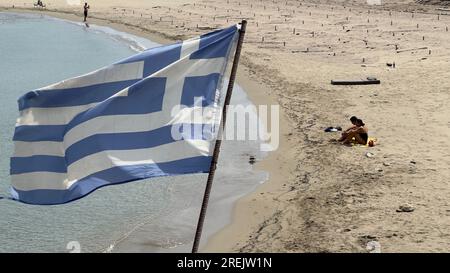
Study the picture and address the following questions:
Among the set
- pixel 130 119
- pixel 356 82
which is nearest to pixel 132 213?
pixel 130 119

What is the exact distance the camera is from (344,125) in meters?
21.6

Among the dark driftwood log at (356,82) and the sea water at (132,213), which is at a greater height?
the dark driftwood log at (356,82)

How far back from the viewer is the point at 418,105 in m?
23.6

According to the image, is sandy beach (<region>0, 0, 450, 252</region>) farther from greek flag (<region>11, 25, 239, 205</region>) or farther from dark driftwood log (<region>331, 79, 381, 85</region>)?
greek flag (<region>11, 25, 239, 205</region>)

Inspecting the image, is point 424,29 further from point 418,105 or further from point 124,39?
point 124,39

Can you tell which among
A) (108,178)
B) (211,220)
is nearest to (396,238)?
(211,220)

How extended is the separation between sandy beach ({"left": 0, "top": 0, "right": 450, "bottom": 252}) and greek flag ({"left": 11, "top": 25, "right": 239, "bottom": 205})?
5.93m

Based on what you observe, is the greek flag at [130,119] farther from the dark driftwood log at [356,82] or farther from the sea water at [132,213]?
the dark driftwood log at [356,82]

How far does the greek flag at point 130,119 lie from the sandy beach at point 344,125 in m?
5.93

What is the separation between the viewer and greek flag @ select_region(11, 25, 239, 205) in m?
7.43

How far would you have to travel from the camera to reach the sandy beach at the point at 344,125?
1335cm

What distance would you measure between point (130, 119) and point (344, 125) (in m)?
15.1

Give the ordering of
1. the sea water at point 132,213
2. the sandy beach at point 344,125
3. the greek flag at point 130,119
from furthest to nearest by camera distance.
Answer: the sea water at point 132,213, the sandy beach at point 344,125, the greek flag at point 130,119

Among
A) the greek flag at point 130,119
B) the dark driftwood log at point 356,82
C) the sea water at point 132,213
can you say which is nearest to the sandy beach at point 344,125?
the dark driftwood log at point 356,82
